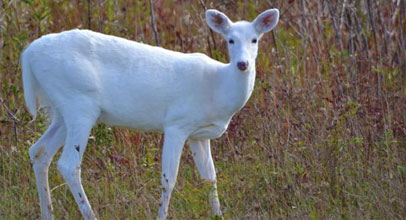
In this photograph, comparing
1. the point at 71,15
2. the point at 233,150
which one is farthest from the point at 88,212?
the point at 71,15

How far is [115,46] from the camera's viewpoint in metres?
5.43

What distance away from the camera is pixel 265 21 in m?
5.44

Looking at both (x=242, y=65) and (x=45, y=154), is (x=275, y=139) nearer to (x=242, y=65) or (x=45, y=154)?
(x=242, y=65)

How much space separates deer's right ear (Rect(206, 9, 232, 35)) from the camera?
541cm

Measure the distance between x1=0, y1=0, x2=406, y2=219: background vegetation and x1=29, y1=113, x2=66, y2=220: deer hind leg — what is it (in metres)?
0.14

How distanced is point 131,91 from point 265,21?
3.22 ft

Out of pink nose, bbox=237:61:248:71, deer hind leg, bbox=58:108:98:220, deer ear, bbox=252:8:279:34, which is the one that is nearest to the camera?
pink nose, bbox=237:61:248:71

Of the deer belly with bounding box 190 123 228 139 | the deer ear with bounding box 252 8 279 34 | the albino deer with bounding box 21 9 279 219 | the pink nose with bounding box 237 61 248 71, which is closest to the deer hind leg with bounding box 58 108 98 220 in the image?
the albino deer with bounding box 21 9 279 219

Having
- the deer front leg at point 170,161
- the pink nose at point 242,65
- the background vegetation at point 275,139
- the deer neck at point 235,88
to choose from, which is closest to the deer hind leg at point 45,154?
the background vegetation at point 275,139

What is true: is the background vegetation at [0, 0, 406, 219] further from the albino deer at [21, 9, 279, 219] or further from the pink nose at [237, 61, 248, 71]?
the pink nose at [237, 61, 248, 71]

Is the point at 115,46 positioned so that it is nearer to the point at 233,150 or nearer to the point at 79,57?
the point at 79,57

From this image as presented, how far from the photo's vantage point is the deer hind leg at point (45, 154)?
17.9 feet

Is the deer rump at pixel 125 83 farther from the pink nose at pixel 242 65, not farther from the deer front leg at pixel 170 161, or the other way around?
the pink nose at pixel 242 65

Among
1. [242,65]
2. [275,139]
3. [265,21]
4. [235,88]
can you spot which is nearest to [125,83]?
[235,88]
